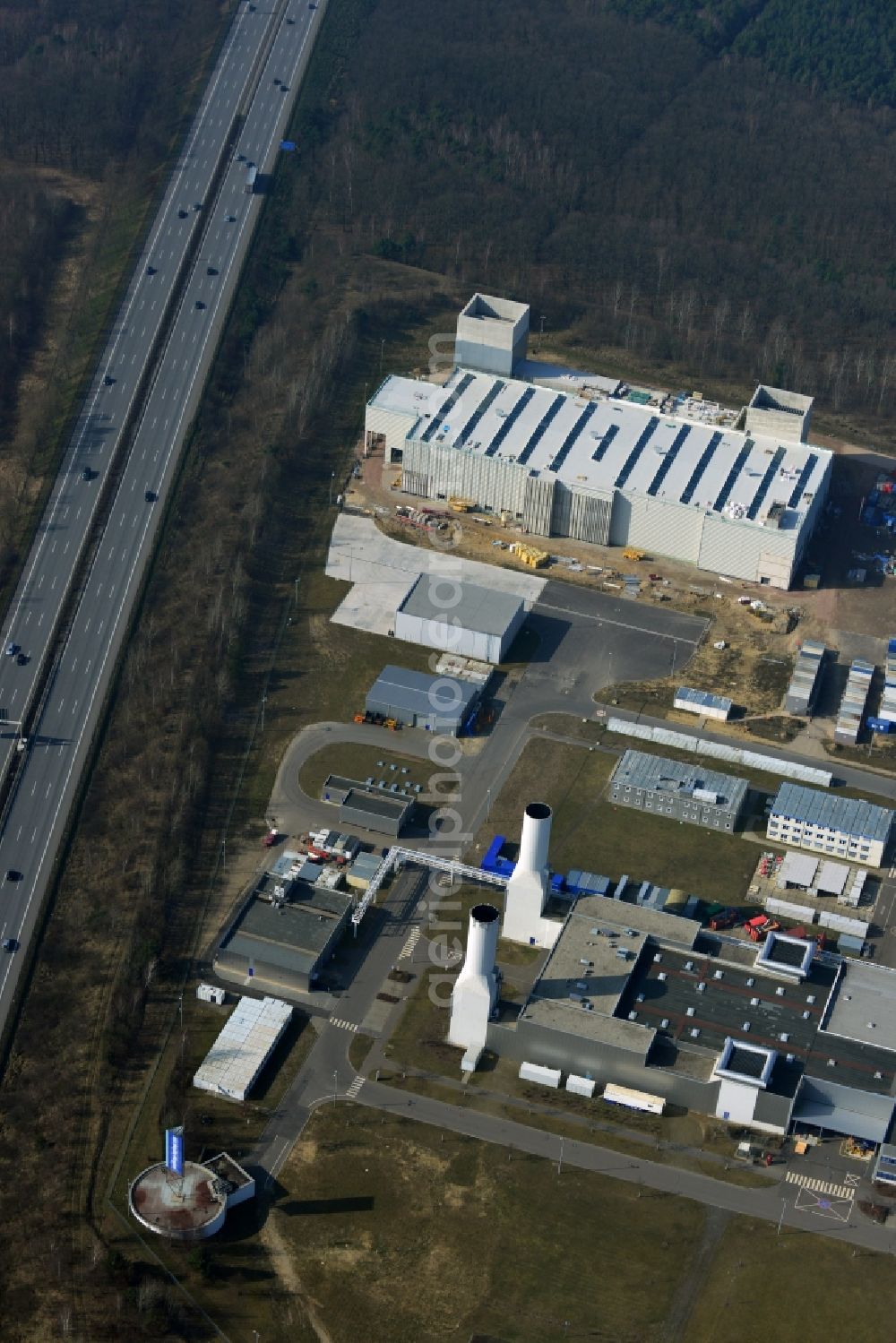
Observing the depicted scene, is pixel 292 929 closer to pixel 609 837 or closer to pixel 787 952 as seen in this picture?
pixel 609 837

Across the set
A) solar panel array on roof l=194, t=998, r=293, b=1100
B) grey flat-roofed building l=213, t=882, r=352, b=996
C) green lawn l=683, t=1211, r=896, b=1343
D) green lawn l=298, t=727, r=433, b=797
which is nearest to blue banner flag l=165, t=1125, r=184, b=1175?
solar panel array on roof l=194, t=998, r=293, b=1100

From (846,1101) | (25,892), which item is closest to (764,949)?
(846,1101)

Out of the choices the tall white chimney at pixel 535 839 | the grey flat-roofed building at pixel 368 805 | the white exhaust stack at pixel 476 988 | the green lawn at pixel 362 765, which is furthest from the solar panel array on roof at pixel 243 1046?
the green lawn at pixel 362 765

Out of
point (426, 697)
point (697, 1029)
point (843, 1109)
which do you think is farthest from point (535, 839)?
point (426, 697)

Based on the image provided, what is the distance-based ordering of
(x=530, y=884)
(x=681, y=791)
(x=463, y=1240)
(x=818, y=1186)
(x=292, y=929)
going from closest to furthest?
1. (x=463, y=1240)
2. (x=818, y=1186)
3. (x=530, y=884)
4. (x=292, y=929)
5. (x=681, y=791)

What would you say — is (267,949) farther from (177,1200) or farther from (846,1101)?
(846,1101)
